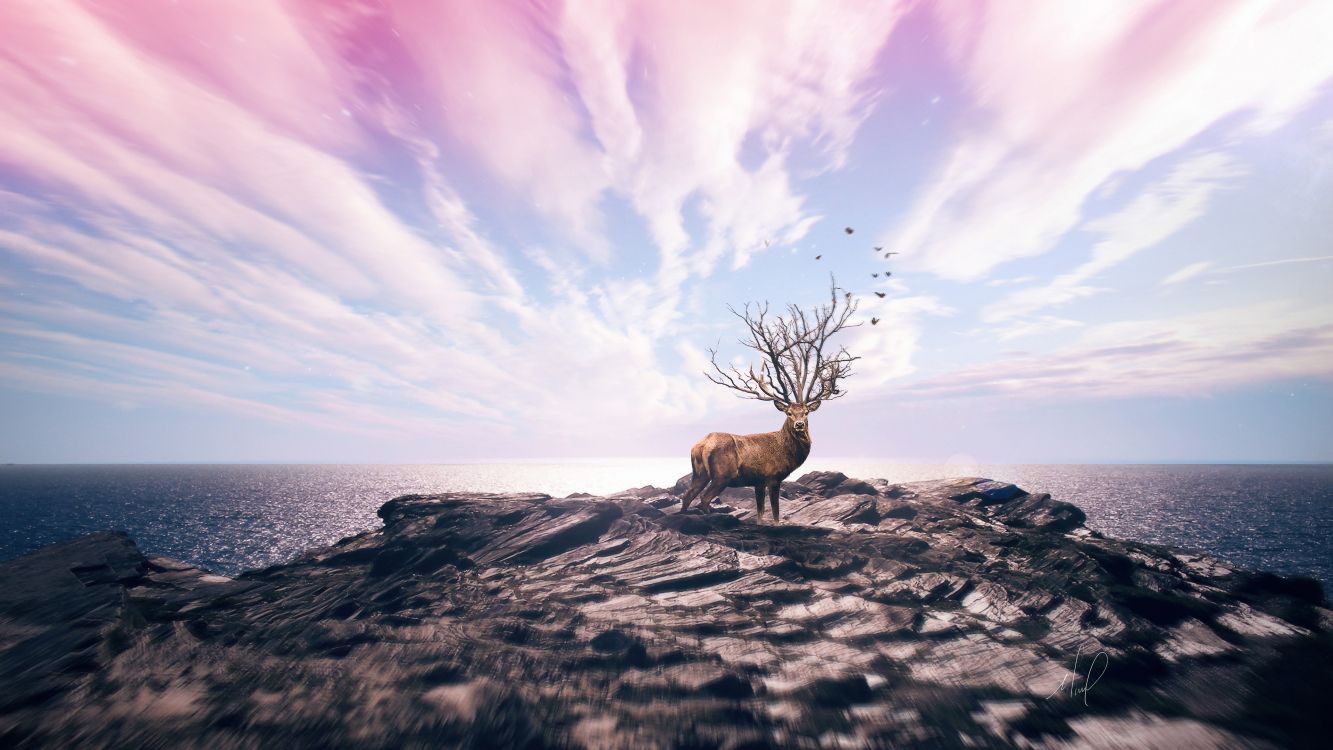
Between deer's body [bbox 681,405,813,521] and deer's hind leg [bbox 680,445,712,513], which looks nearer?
deer's body [bbox 681,405,813,521]

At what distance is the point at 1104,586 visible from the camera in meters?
10.2

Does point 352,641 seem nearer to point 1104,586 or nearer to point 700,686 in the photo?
point 700,686

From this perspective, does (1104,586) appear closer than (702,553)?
Yes

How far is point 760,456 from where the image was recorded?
14.2m

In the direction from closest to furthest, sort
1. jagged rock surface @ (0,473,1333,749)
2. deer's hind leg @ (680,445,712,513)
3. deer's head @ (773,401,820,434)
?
jagged rock surface @ (0,473,1333,749), deer's head @ (773,401,820,434), deer's hind leg @ (680,445,712,513)

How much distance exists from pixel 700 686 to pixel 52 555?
64.9ft

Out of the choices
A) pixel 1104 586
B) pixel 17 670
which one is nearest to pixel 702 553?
pixel 1104 586

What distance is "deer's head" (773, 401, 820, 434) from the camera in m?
14.0
